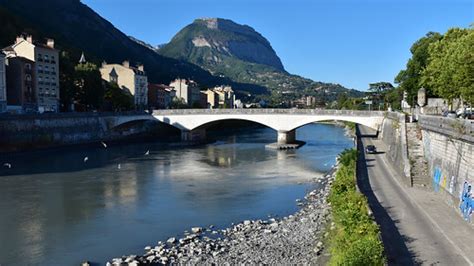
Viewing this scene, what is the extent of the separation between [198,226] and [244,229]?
2.24 metres

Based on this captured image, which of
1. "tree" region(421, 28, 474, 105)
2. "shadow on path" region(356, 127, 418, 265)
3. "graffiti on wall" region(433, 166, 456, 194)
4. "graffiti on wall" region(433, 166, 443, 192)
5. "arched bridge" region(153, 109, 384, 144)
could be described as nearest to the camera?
"shadow on path" region(356, 127, 418, 265)

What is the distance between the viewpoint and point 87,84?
62.6m

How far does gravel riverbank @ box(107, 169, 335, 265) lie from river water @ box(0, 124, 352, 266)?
3.56 ft

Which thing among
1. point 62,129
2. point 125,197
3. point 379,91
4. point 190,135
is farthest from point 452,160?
point 379,91

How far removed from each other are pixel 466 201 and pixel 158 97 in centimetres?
8278

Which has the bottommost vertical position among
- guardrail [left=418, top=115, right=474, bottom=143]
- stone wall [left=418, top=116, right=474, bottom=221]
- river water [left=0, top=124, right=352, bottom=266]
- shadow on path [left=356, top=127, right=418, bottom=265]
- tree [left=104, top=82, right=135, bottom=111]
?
river water [left=0, top=124, right=352, bottom=266]

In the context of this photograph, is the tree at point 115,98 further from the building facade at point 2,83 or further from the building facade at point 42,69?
the building facade at point 2,83

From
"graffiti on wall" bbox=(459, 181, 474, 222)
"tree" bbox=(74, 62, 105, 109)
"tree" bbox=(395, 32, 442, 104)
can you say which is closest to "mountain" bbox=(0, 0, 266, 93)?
"tree" bbox=(74, 62, 105, 109)

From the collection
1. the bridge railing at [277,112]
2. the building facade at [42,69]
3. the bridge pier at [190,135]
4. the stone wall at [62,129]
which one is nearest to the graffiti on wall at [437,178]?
the bridge railing at [277,112]

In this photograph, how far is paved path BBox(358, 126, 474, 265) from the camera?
12477mm

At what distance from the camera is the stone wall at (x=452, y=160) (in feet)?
54.6

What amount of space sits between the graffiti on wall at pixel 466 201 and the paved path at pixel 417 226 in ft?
0.99

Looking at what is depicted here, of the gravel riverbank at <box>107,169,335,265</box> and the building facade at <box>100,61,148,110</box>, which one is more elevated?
the building facade at <box>100,61,148,110</box>

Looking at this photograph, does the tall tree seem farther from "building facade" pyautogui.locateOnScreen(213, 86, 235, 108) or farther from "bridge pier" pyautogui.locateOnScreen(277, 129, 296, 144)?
"building facade" pyautogui.locateOnScreen(213, 86, 235, 108)
